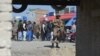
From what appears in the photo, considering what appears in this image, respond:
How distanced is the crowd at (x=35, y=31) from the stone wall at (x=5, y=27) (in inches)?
838

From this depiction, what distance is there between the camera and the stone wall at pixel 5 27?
6262 millimetres

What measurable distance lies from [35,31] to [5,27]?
23284mm

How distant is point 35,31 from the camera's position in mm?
29594

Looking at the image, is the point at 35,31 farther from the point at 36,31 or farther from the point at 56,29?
the point at 56,29

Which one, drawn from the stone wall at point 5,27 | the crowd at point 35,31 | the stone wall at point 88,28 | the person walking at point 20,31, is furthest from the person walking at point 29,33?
the stone wall at point 5,27

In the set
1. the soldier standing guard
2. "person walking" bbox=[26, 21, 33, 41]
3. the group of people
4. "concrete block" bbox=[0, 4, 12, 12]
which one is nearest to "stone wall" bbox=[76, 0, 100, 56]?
"concrete block" bbox=[0, 4, 12, 12]

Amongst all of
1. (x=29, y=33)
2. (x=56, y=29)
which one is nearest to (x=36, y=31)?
(x=29, y=33)

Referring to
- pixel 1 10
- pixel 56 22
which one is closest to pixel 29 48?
pixel 56 22

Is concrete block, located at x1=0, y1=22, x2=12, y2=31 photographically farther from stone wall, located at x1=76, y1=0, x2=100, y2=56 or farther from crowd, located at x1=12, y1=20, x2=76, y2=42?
crowd, located at x1=12, y1=20, x2=76, y2=42

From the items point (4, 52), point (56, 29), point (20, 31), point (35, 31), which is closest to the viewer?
point (4, 52)

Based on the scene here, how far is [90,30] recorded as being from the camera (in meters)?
11.5

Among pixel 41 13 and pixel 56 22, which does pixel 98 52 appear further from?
pixel 41 13

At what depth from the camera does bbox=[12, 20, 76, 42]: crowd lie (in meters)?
28.2

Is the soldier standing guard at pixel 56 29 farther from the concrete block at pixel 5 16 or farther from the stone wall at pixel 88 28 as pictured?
the concrete block at pixel 5 16
